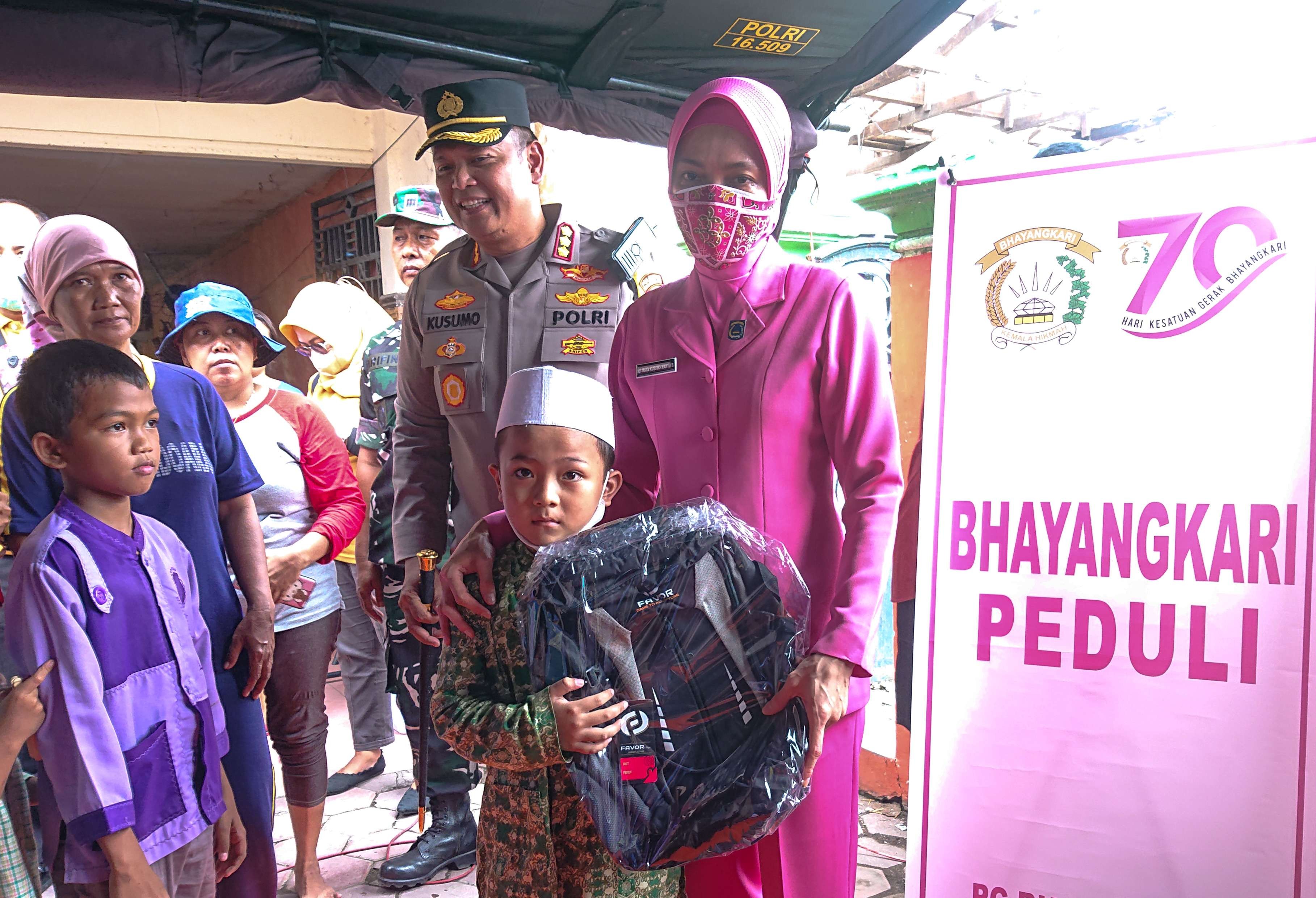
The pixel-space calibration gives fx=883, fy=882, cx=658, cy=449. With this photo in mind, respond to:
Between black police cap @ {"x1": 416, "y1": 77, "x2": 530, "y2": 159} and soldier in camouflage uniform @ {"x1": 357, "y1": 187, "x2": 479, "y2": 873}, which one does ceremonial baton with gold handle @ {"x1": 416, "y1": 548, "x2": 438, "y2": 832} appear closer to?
soldier in camouflage uniform @ {"x1": 357, "y1": 187, "x2": 479, "y2": 873}

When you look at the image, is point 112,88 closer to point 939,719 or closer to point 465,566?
point 465,566

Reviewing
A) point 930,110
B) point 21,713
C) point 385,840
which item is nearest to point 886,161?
point 930,110

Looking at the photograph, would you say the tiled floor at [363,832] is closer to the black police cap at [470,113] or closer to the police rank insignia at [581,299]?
the police rank insignia at [581,299]

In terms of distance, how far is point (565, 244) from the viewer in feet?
7.23

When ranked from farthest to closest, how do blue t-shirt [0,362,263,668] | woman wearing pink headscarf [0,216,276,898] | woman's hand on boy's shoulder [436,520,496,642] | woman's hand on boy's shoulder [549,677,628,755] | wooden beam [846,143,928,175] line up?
wooden beam [846,143,928,175]
blue t-shirt [0,362,263,668]
woman wearing pink headscarf [0,216,276,898]
woman's hand on boy's shoulder [436,520,496,642]
woman's hand on boy's shoulder [549,677,628,755]

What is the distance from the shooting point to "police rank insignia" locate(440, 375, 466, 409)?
2.18 meters

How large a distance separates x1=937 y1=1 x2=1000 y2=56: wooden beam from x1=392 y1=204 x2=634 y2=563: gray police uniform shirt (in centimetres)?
410

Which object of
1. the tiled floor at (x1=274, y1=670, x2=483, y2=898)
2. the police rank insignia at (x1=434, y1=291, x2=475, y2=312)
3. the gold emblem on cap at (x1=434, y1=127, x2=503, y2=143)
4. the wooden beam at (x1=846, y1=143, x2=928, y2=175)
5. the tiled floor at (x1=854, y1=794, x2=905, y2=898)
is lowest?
the tiled floor at (x1=274, y1=670, x2=483, y2=898)

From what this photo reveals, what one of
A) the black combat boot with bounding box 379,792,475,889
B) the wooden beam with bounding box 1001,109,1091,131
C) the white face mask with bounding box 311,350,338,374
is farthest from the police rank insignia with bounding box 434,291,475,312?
the wooden beam with bounding box 1001,109,1091,131

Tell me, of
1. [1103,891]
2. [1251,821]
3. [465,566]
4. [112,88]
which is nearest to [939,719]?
[1103,891]

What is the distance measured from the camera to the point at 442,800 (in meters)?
3.04

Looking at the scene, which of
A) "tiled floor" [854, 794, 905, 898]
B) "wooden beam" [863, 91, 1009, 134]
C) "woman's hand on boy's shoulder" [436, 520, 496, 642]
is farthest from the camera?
"wooden beam" [863, 91, 1009, 134]

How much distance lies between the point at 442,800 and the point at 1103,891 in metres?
2.09

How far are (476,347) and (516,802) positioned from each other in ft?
3.58
